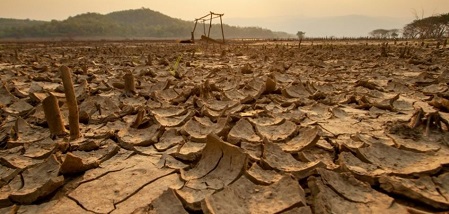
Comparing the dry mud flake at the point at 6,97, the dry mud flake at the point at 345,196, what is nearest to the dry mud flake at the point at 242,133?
the dry mud flake at the point at 345,196

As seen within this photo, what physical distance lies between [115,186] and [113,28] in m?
81.2

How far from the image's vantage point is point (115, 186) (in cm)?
146

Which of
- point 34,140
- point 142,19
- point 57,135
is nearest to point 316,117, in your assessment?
point 57,135

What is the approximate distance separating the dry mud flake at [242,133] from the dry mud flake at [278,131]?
0.06m

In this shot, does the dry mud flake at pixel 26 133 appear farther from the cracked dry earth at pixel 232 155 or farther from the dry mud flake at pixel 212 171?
the dry mud flake at pixel 212 171

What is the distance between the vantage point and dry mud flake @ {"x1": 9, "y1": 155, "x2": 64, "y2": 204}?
1.33 m

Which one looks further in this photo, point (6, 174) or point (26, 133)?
point (26, 133)

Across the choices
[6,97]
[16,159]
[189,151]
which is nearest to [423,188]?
[189,151]

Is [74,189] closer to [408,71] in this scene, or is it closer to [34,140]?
[34,140]

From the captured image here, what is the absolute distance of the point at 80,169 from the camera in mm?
1565

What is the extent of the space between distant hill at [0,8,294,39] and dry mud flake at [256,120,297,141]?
2510 inches

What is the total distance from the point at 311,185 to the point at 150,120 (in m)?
1.48

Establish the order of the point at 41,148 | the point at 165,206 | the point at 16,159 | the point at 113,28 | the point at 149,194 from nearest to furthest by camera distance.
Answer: the point at 165,206, the point at 149,194, the point at 16,159, the point at 41,148, the point at 113,28

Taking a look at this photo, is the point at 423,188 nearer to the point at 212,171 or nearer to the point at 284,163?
the point at 284,163
